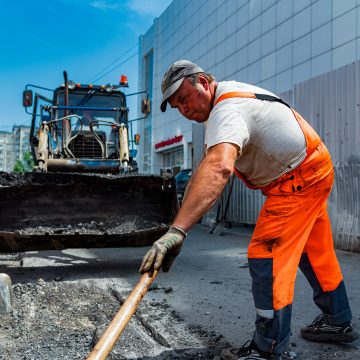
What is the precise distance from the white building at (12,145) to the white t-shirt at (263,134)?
9315 centimetres

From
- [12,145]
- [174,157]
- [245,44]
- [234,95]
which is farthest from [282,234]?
[12,145]

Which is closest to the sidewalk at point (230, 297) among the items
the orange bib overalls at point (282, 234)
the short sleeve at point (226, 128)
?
the orange bib overalls at point (282, 234)

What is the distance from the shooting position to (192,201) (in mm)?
2203

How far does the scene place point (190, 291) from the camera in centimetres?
463

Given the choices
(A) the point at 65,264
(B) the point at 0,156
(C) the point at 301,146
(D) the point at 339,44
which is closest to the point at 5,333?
(C) the point at 301,146

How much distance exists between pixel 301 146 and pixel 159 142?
94.2 feet

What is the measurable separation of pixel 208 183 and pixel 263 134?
53 cm

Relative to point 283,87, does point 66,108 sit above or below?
below

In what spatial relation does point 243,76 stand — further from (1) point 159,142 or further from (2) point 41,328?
(2) point 41,328

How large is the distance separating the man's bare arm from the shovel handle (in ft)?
1.06

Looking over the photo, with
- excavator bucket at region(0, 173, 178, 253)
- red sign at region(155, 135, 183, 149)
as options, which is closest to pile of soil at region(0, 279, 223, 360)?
excavator bucket at region(0, 173, 178, 253)

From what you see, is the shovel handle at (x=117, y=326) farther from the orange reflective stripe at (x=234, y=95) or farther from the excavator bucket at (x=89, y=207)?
the excavator bucket at (x=89, y=207)

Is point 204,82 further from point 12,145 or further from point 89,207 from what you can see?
point 12,145

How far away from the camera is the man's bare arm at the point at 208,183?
2.19 metres
